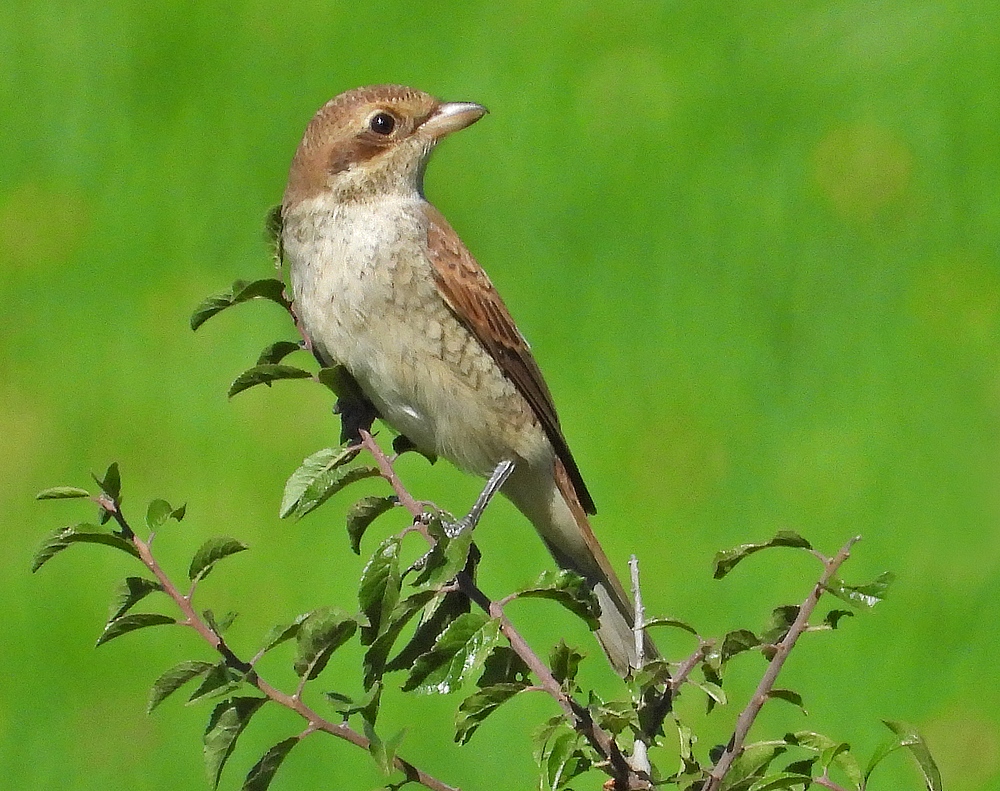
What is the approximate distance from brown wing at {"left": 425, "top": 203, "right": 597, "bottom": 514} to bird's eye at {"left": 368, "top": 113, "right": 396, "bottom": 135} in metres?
0.21

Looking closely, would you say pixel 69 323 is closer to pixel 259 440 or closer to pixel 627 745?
pixel 259 440

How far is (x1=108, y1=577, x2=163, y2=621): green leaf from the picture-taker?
2.27 meters

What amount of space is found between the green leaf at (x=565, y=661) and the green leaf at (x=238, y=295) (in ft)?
2.53

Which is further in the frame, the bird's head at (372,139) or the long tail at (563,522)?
the long tail at (563,522)

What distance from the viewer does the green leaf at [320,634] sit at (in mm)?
2219

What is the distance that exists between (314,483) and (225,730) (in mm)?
462

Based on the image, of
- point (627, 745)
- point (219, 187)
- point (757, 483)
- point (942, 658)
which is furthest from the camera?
point (219, 187)

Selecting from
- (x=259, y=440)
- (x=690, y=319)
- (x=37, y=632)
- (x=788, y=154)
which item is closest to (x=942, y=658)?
(x=690, y=319)

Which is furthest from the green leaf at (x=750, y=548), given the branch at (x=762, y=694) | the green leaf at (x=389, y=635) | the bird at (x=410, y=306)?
the bird at (x=410, y=306)

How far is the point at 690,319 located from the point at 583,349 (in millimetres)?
391

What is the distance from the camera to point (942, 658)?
5.03 metres

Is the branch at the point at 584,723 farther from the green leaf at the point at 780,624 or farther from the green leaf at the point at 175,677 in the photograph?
the green leaf at the point at 175,677

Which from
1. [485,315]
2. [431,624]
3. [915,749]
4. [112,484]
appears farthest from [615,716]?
[485,315]

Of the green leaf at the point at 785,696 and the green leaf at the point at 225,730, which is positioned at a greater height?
the green leaf at the point at 225,730
